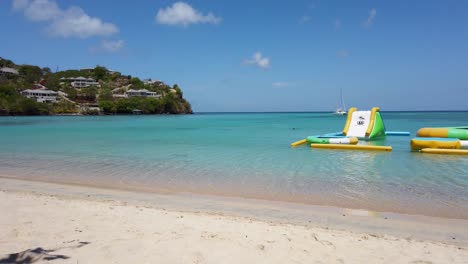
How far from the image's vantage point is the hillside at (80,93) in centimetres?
6831

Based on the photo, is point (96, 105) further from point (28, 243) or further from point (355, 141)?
point (28, 243)

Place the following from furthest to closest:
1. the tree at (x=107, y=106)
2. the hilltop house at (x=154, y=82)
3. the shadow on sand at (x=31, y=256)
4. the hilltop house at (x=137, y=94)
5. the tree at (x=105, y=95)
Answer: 1. the hilltop house at (x=154, y=82)
2. the hilltop house at (x=137, y=94)
3. the tree at (x=105, y=95)
4. the tree at (x=107, y=106)
5. the shadow on sand at (x=31, y=256)

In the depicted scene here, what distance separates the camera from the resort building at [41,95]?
72863 mm

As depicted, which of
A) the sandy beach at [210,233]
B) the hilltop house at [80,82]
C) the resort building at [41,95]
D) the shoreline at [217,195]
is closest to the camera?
the sandy beach at [210,233]

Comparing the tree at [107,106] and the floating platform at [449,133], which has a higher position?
the tree at [107,106]

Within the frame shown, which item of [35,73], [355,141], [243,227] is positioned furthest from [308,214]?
[35,73]

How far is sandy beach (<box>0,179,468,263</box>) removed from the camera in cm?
319

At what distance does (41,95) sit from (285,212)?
82061mm

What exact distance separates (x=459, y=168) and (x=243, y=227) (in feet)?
24.3

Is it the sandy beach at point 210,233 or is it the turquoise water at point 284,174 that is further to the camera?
the turquoise water at point 284,174

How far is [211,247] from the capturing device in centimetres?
338

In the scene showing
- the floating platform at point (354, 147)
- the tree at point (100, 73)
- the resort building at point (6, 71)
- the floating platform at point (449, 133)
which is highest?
the tree at point (100, 73)

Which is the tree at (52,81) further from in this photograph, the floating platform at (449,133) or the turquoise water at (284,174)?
the floating platform at (449,133)

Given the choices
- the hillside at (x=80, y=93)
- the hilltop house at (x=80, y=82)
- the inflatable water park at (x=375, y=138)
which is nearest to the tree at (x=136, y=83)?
the hillside at (x=80, y=93)
